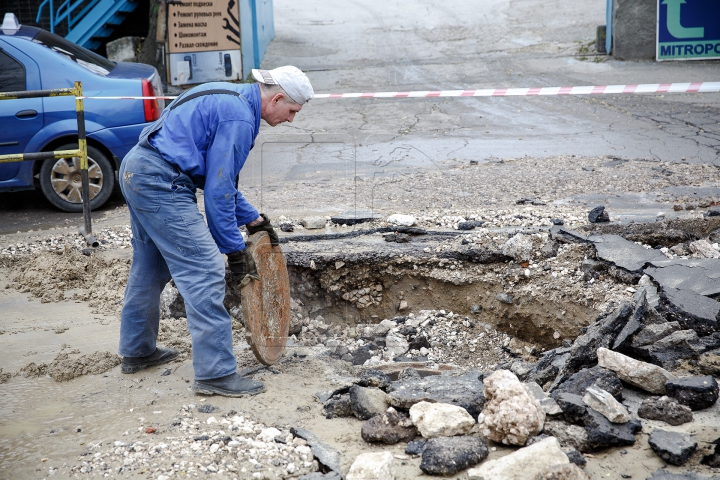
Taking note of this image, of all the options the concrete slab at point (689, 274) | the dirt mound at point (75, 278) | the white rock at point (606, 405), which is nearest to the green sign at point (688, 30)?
the concrete slab at point (689, 274)

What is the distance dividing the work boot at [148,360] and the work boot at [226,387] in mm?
520

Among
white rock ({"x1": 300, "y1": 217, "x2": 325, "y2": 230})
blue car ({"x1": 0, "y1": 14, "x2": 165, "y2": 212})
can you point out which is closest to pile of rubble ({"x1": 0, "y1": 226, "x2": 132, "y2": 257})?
blue car ({"x1": 0, "y1": 14, "x2": 165, "y2": 212})

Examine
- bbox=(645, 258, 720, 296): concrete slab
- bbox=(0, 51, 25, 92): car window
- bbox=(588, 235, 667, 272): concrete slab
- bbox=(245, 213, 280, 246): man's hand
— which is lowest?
bbox=(645, 258, 720, 296): concrete slab

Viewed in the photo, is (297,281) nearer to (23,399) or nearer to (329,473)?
(23,399)

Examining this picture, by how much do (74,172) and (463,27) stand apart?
535 inches

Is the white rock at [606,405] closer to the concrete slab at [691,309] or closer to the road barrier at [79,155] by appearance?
the concrete slab at [691,309]

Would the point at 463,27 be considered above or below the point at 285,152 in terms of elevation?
above

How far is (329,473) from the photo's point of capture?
282cm

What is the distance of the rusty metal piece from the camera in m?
3.67

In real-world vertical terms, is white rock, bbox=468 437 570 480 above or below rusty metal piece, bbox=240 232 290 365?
below

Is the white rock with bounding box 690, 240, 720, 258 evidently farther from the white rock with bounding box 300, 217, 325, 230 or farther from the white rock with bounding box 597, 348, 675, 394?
the white rock with bounding box 300, 217, 325, 230

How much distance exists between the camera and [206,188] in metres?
3.29

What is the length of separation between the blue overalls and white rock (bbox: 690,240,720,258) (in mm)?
3369

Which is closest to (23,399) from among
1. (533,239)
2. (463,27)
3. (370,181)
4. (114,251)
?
(114,251)
